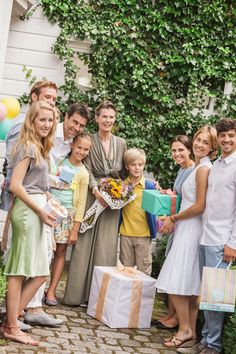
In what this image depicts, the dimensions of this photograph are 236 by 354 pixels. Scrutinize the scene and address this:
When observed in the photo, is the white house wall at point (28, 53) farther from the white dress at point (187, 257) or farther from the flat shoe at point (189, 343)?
the flat shoe at point (189, 343)

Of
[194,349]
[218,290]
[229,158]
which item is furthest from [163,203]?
[194,349]

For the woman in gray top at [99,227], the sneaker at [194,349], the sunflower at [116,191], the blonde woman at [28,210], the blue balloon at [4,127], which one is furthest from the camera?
the woman in gray top at [99,227]

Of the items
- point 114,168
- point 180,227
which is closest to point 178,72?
point 114,168

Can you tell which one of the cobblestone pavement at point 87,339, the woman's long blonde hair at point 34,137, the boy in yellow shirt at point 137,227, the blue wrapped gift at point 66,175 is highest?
the woman's long blonde hair at point 34,137

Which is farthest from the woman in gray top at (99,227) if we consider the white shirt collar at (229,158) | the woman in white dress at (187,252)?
the white shirt collar at (229,158)

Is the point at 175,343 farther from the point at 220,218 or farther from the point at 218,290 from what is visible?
the point at 220,218

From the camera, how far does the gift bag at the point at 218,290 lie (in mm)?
5332

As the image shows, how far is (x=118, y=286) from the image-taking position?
6.19 meters

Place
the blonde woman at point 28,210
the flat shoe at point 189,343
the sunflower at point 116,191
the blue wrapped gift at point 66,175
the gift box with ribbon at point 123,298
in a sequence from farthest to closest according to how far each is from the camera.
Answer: the sunflower at point 116,191 → the blue wrapped gift at point 66,175 → the gift box with ribbon at point 123,298 → the flat shoe at point 189,343 → the blonde woman at point 28,210

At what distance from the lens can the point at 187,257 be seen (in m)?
5.94

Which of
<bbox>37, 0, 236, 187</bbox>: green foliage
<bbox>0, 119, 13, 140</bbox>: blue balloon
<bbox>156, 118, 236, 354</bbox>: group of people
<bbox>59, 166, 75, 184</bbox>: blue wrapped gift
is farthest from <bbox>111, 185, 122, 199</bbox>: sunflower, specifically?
<bbox>37, 0, 236, 187</bbox>: green foliage

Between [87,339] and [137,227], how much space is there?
1.48 metres

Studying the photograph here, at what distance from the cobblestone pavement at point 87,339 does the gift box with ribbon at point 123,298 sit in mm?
83

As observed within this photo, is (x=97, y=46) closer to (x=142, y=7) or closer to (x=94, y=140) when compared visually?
(x=142, y=7)
